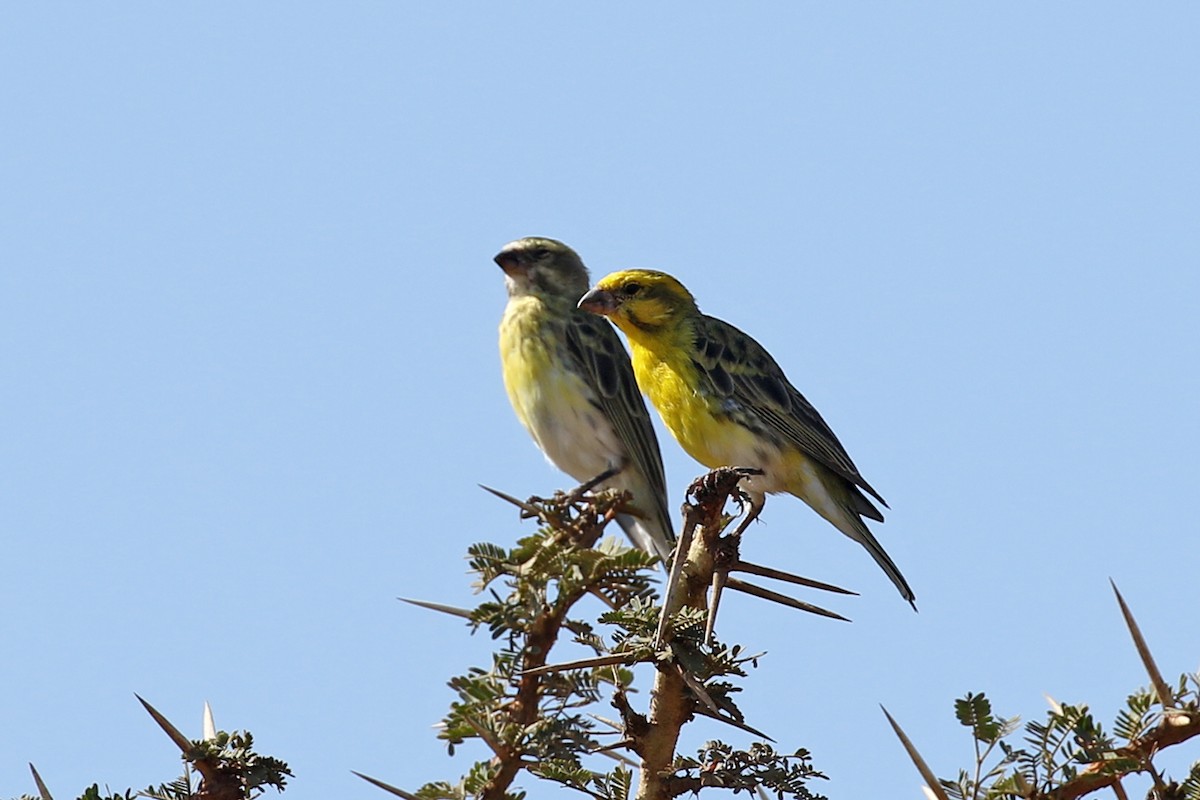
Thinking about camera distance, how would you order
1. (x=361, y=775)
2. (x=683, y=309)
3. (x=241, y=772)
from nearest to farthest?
1. (x=241, y=772)
2. (x=361, y=775)
3. (x=683, y=309)

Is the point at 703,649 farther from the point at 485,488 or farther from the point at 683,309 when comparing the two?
the point at 683,309

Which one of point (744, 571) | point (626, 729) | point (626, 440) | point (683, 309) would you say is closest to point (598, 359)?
point (626, 440)

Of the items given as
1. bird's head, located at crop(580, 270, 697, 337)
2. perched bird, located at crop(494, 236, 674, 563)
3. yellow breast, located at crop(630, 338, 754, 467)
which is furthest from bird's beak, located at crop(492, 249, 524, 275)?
yellow breast, located at crop(630, 338, 754, 467)

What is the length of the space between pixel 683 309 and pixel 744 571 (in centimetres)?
415

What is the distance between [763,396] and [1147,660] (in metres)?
4.57

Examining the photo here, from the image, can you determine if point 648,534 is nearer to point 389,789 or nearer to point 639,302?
point 639,302

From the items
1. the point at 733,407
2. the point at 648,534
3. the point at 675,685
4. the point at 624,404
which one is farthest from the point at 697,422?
the point at 675,685

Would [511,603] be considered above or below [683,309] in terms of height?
below

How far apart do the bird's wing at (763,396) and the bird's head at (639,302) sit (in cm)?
17

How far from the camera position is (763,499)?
22.9 ft

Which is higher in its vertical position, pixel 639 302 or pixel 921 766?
pixel 639 302

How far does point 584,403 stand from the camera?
9.05 metres

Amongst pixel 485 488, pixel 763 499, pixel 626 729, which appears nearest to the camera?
pixel 626 729

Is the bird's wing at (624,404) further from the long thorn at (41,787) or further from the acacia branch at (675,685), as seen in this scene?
the long thorn at (41,787)
